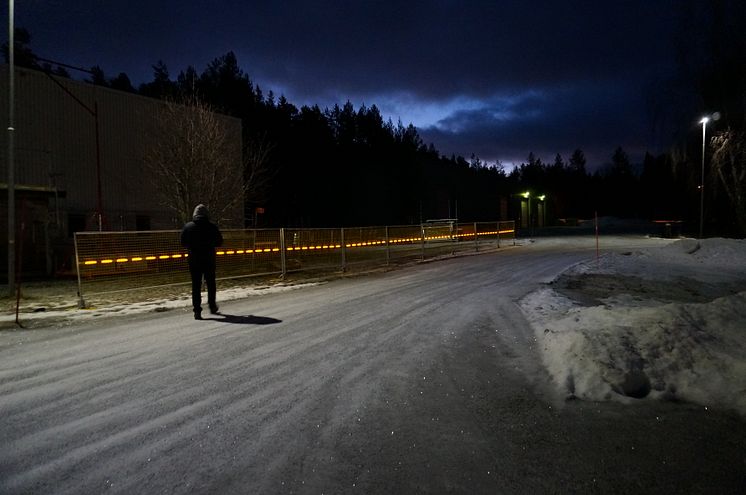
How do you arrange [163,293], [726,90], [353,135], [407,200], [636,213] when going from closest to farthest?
[163,293] → [726,90] → [407,200] → [353,135] → [636,213]

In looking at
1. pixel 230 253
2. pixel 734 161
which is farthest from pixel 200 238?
pixel 734 161

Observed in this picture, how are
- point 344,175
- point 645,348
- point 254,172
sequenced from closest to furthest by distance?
point 645,348 < point 254,172 < point 344,175

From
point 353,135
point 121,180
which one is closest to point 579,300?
point 121,180

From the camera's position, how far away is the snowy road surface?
2.79m

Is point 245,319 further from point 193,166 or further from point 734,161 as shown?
point 734,161

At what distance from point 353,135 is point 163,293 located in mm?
71282

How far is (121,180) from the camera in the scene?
904 inches

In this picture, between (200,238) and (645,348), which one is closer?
(645,348)

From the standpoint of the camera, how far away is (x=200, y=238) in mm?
7555

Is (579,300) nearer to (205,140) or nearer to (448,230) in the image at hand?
(205,140)

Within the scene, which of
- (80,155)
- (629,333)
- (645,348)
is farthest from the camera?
(80,155)

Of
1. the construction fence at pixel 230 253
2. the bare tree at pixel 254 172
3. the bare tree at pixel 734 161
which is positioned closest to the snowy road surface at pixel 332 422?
the construction fence at pixel 230 253

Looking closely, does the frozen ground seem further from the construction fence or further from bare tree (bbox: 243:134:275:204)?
bare tree (bbox: 243:134:275:204)

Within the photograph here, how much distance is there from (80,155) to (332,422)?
23.9m
